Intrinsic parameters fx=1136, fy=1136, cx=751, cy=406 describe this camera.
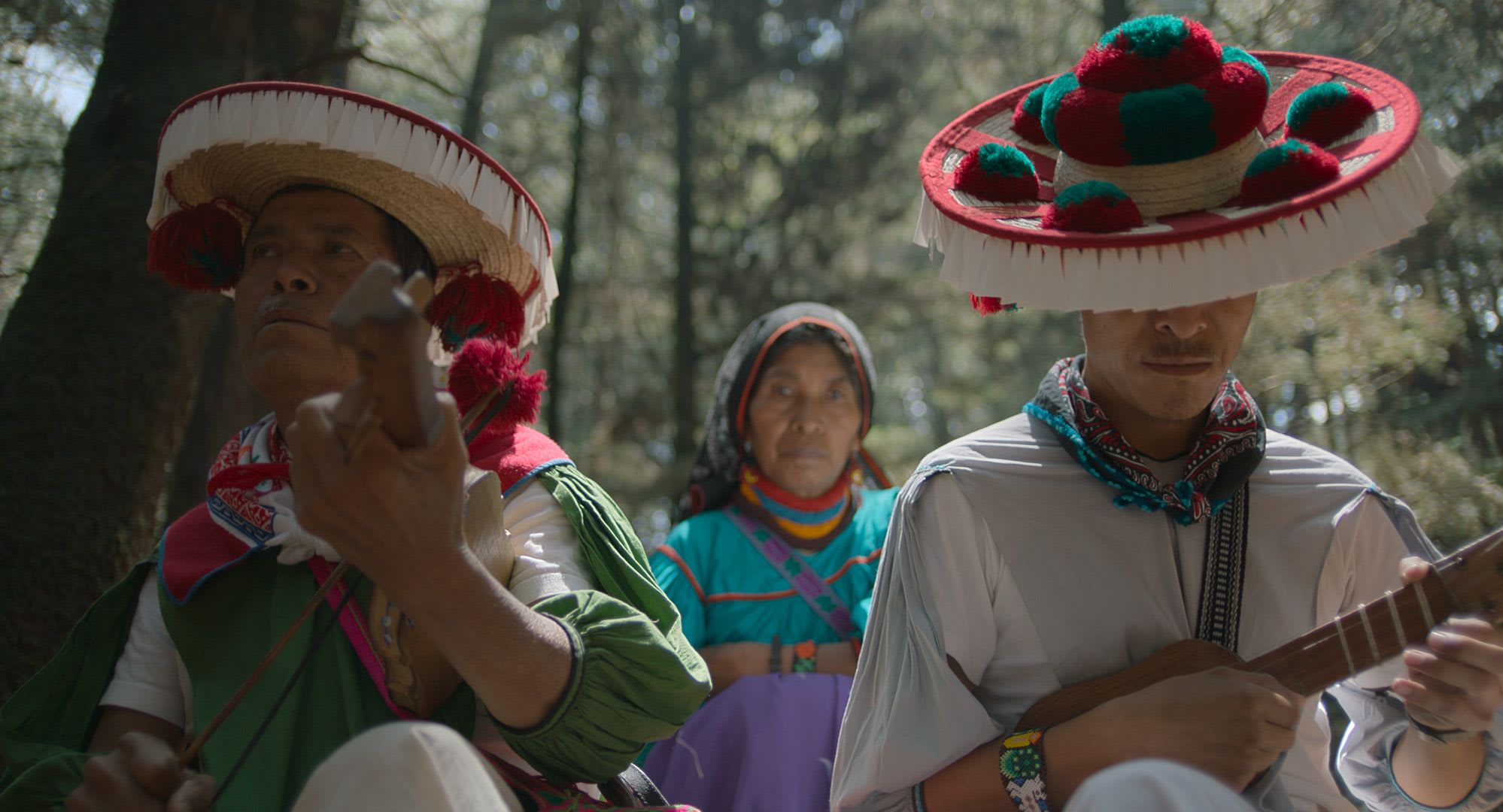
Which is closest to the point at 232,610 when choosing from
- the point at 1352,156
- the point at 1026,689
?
the point at 1026,689

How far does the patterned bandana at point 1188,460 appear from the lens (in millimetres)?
2184

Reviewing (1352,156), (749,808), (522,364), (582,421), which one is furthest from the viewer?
(582,421)

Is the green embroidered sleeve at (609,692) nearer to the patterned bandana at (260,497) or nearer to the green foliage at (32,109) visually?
the patterned bandana at (260,497)

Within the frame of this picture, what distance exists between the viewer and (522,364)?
2023mm

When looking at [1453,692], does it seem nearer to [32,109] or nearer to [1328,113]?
[1328,113]

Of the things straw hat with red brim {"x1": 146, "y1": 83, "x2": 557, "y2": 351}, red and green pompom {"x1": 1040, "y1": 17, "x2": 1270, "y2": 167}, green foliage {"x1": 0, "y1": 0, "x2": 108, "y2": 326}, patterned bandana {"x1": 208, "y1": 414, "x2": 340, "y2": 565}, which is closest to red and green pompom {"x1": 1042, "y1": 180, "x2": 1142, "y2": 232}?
red and green pompom {"x1": 1040, "y1": 17, "x2": 1270, "y2": 167}

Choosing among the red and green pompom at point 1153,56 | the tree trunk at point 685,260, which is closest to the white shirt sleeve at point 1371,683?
the red and green pompom at point 1153,56

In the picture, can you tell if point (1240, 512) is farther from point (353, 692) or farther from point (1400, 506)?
point (353, 692)

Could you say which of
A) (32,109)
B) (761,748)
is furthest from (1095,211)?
(32,109)

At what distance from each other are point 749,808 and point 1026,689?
125 cm

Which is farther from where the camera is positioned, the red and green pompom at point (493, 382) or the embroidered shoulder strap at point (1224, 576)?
the embroidered shoulder strap at point (1224, 576)

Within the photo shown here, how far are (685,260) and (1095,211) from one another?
367 inches

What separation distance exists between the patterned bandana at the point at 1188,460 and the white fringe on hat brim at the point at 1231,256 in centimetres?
43

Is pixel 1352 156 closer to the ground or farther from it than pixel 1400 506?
farther from it
